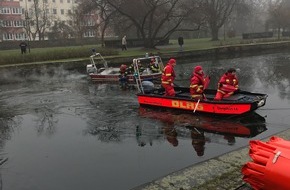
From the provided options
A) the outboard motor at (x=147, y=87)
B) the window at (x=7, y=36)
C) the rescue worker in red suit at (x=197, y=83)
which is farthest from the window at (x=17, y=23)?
the rescue worker in red suit at (x=197, y=83)

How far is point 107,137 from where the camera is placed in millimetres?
10922

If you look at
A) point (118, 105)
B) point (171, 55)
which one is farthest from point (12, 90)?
point (171, 55)

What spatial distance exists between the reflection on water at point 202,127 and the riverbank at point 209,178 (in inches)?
75.9

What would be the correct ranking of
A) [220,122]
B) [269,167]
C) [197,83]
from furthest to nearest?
[197,83] < [220,122] < [269,167]

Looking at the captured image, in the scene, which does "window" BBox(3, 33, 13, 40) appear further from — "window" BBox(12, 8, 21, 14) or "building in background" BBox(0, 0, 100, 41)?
"window" BBox(12, 8, 21, 14)

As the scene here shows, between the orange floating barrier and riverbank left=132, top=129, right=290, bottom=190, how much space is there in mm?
483

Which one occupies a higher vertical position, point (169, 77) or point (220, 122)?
point (169, 77)

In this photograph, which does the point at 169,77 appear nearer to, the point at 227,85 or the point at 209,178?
the point at 227,85

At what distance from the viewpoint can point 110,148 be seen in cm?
995

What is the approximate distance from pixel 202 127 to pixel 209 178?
15.2 feet

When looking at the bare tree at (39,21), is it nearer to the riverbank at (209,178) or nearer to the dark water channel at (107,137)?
the dark water channel at (107,137)

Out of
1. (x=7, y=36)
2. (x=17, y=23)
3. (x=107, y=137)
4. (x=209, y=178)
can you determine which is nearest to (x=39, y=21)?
(x=7, y=36)

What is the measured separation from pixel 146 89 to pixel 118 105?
144cm

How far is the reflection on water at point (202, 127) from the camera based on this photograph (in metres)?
10.3
